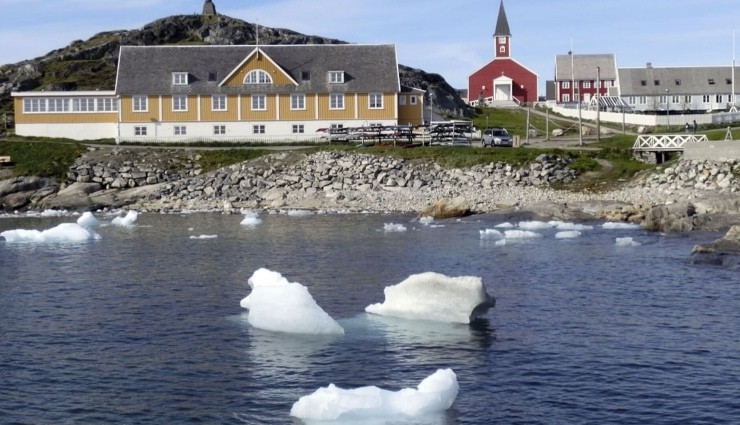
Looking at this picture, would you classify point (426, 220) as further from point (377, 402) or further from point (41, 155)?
point (41, 155)

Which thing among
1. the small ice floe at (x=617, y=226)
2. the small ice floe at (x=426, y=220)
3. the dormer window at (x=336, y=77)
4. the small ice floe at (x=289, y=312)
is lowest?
the small ice floe at (x=289, y=312)

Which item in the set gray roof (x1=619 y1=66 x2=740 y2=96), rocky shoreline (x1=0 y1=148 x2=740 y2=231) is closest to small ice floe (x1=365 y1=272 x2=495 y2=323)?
rocky shoreline (x1=0 y1=148 x2=740 y2=231)

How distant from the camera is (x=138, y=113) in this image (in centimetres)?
7675

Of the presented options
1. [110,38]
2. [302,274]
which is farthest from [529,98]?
[302,274]

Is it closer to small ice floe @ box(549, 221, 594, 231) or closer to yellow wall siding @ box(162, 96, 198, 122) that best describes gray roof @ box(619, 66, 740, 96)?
yellow wall siding @ box(162, 96, 198, 122)

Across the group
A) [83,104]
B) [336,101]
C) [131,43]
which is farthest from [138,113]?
[131,43]

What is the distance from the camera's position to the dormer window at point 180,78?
253ft

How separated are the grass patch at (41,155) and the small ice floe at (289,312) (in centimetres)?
4594

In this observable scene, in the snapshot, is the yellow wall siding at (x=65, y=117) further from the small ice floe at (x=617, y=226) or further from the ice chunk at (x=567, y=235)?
the ice chunk at (x=567, y=235)

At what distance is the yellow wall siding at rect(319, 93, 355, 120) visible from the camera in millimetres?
77000

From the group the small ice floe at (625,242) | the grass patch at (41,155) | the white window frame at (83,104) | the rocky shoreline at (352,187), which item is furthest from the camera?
the white window frame at (83,104)

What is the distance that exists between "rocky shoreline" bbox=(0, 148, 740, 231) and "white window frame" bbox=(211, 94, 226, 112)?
7.72 meters

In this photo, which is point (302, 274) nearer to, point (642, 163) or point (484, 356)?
point (484, 356)

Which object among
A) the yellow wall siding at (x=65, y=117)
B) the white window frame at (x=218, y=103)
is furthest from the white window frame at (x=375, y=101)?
the yellow wall siding at (x=65, y=117)
